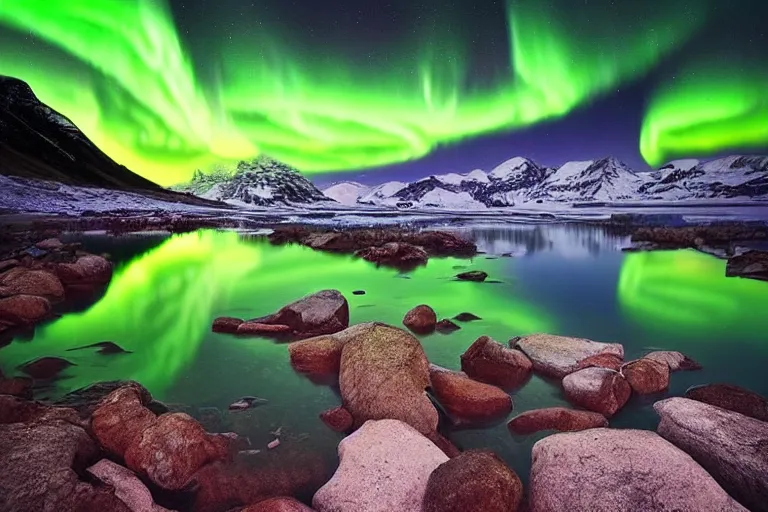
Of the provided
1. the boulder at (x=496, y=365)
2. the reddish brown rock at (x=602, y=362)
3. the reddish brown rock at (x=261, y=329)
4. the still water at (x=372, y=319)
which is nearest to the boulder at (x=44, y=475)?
the still water at (x=372, y=319)

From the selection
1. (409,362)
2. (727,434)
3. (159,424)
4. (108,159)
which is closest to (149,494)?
(159,424)

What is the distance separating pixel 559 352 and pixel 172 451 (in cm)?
593

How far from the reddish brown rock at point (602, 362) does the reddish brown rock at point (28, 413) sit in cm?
692

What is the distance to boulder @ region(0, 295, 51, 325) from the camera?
973 cm

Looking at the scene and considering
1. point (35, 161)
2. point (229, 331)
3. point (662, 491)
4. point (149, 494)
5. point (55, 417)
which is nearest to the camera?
point (662, 491)

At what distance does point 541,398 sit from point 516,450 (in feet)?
4.82

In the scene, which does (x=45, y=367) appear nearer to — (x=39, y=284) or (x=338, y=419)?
(x=338, y=419)

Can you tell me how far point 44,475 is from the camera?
350 centimetres

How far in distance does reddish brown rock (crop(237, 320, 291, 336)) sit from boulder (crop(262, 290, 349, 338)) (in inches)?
7.7

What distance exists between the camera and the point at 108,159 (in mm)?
163000

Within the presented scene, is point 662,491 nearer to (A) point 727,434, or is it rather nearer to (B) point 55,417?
(A) point 727,434

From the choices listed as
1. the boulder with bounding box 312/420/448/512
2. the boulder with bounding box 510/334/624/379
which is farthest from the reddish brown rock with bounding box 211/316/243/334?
the boulder with bounding box 510/334/624/379

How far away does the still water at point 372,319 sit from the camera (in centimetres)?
607

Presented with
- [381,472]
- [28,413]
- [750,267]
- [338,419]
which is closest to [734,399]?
[381,472]
